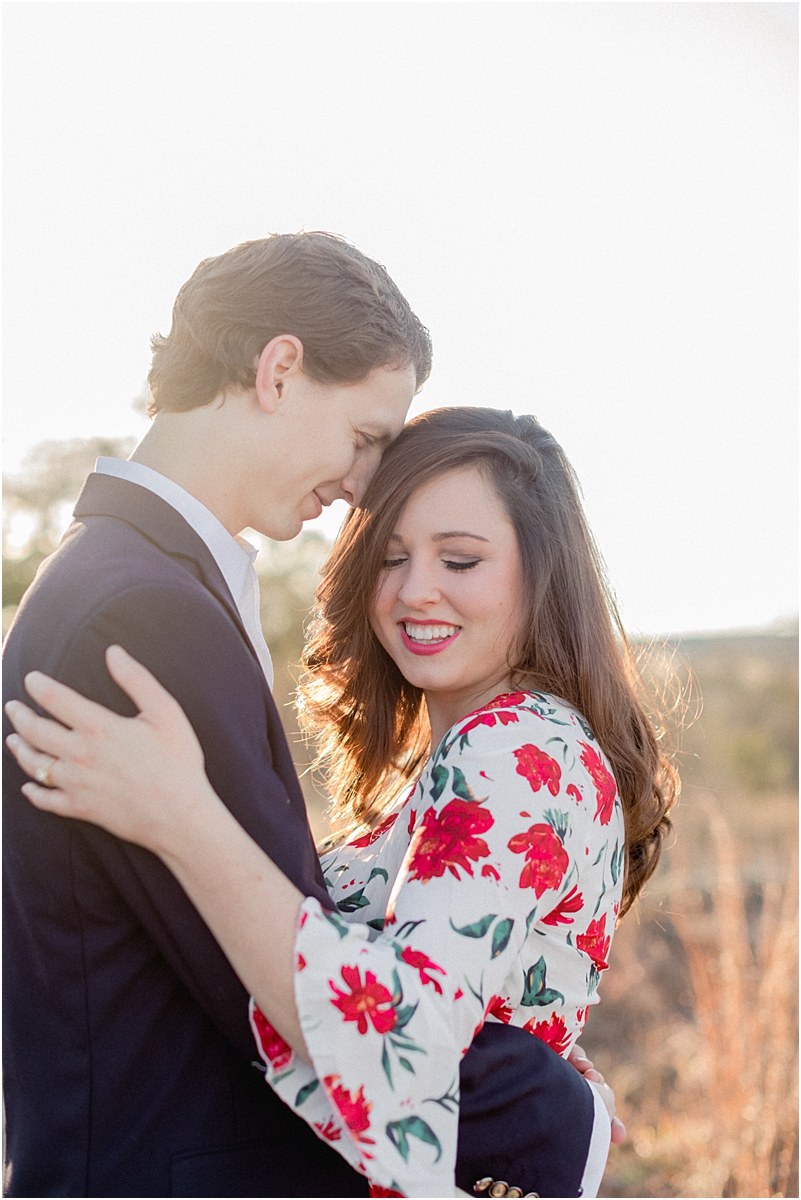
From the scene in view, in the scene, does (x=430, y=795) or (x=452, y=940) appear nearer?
(x=452, y=940)

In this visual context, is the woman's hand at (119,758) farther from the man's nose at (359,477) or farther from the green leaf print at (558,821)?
the man's nose at (359,477)

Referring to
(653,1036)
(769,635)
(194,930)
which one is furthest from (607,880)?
(769,635)

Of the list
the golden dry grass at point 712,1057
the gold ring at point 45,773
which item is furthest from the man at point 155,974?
the golden dry grass at point 712,1057

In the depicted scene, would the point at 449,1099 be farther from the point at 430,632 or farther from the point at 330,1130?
the point at 430,632

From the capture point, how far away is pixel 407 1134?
133 cm

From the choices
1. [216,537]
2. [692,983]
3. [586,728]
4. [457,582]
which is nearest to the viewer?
[216,537]

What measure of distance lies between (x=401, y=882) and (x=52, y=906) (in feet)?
1.74


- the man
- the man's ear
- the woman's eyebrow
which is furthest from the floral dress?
the man's ear

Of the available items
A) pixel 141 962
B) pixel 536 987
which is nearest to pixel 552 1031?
pixel 536 987

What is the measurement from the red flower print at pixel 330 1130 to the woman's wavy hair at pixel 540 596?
100 centimetres

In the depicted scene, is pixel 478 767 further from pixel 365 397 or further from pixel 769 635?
pixel 769 635

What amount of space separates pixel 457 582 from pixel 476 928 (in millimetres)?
842

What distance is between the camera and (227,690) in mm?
→ 1439

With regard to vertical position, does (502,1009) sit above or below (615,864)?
below
